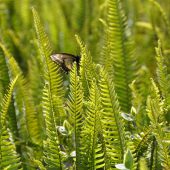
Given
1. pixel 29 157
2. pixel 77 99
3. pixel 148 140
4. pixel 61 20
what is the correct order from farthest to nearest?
1. pixel 61 20
2. pixel 29 157
3. pixel 148 140
4. pixel 77 99

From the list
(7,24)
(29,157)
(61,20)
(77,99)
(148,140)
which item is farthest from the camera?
(7,24)

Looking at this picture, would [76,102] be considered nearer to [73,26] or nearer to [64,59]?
[64,59]

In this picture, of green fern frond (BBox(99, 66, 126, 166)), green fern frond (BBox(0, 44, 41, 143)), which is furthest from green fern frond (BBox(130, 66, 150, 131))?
green fern frond (BBox(0, 44, 41, 143))

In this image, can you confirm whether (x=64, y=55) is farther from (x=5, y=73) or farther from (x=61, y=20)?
(x=61, y=20)

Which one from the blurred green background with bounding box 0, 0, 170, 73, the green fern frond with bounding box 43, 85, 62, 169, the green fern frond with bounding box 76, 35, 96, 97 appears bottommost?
the green fern frond with bounding box 43, 85, 62, 169

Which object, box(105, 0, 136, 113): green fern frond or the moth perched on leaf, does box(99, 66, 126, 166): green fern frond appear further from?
box(105, 0, 136, 113): green fern frond

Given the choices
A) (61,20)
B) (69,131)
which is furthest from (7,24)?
(69,131)

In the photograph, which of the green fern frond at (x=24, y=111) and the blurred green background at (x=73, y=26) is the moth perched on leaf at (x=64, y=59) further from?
the blurred green background at (x=73, y=26)
